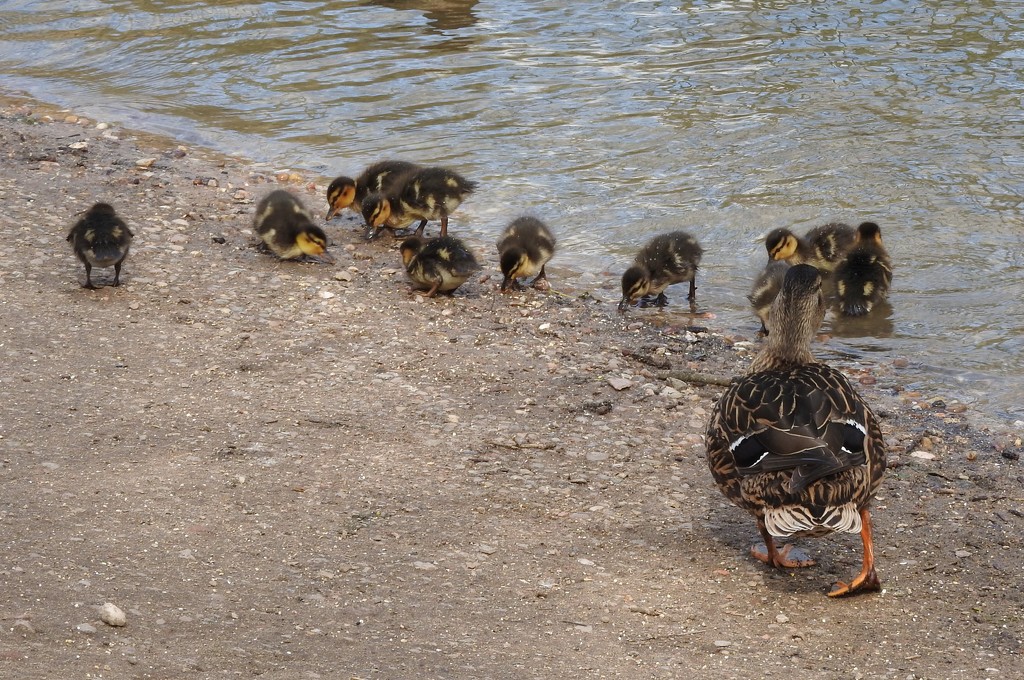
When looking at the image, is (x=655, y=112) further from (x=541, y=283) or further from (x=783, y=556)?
(x=783, y=556)

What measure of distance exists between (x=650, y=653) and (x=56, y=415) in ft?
8.57

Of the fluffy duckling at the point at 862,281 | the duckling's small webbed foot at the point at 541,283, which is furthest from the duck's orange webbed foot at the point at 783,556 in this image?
the duckling's small webbed foot at the point at 541,283

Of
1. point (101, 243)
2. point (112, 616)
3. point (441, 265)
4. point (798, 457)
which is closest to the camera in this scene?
point (112, 616)

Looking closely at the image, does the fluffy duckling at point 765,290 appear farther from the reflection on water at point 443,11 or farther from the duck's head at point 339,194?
the reflection on water at point 443,11

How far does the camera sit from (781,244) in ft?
23.7

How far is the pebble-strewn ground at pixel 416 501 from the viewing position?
136 inches

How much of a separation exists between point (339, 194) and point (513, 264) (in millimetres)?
1666

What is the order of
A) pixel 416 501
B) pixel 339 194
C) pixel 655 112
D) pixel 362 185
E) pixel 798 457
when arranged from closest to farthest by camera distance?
pixel 798 457
pixel 416 501
pixel 339 194
pixel 362 185
pixel 655 112

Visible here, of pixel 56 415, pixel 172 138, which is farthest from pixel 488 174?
pixel 56 415

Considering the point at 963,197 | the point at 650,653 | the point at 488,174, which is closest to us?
the point at 650,653

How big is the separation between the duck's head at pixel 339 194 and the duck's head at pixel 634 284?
7.21ft

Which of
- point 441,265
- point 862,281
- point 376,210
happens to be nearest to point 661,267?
point 862,281

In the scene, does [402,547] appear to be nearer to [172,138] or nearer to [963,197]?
[963,197]

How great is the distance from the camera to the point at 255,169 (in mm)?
9398
